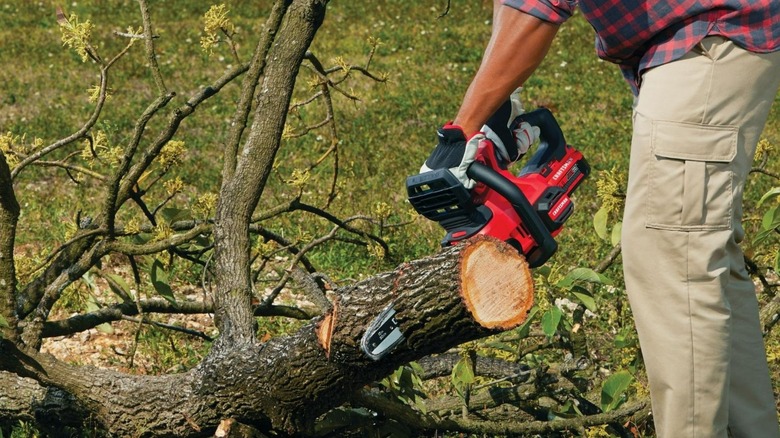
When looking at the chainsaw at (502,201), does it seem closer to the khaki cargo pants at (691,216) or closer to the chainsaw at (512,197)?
the chainsaw at (512,197)

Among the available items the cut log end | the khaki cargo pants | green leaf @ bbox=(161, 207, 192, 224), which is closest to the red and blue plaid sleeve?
the khaki cargo pants

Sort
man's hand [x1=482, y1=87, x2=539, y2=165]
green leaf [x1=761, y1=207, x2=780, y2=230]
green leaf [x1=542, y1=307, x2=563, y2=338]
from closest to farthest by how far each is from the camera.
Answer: man's hand [x1=482, y1=87, x2=539, y2=165], green leaf [x1=542, y1=307, x2=563, y2=338], green leaf [x1=761, y1=207, x2=780, y2=230]

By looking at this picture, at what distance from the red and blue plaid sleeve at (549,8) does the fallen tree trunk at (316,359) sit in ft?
1.86

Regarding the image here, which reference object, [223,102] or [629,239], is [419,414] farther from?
[223,102]

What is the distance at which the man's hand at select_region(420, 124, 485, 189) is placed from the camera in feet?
9.29

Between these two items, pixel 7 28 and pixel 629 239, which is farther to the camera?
pixel 7 28

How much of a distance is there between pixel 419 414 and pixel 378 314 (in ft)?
2.69

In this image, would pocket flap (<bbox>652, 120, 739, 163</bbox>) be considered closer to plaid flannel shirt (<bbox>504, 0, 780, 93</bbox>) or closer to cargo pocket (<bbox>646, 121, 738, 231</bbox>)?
Answer: cargo pocket (<bbox>646, 121, 738, 231</bbox>)

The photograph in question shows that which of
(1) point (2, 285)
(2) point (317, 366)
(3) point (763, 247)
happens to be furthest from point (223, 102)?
(2) point (317, 366)

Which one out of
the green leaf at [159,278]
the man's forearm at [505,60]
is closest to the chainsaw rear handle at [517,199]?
the man's forearm at [505,60]

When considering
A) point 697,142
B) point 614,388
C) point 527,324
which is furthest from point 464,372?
point 697,142

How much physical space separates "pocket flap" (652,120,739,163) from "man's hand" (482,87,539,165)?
483 mm

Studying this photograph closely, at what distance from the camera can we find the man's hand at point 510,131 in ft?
9.85

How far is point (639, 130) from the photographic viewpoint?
277 centimetres
